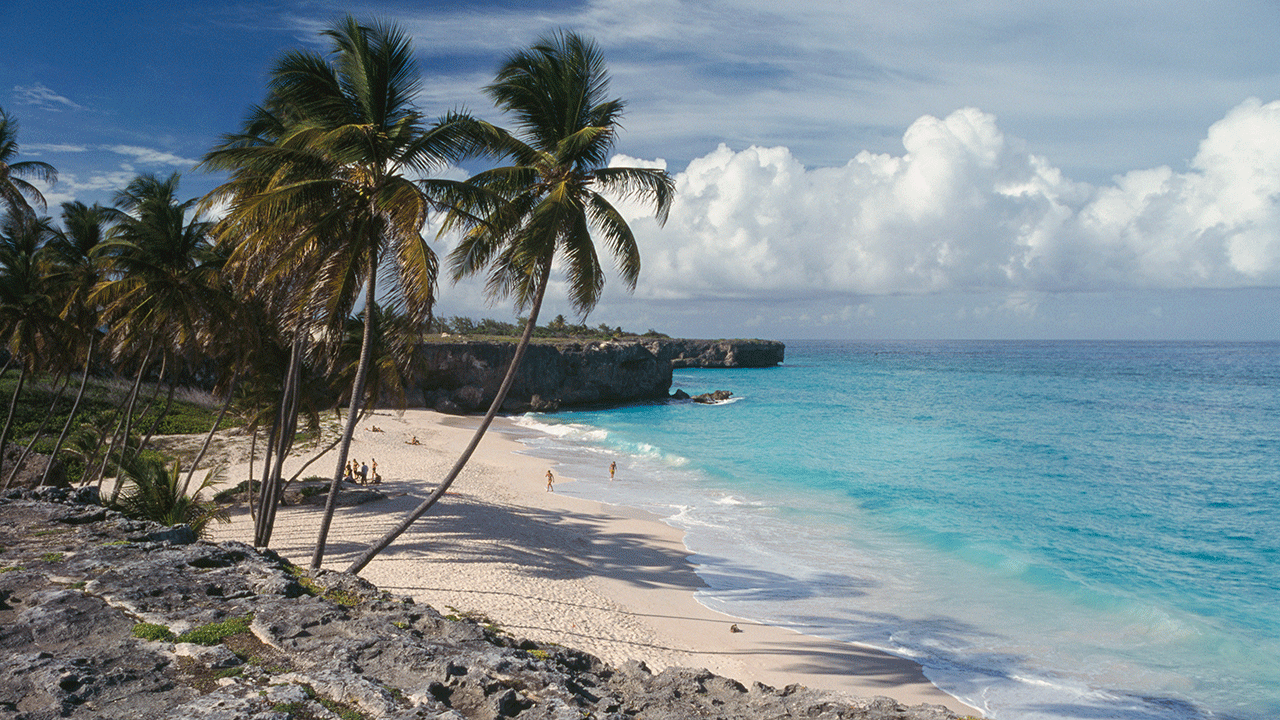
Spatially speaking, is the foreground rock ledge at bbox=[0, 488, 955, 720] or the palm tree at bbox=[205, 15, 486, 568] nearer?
the foreground rock ledge at bbox=[0, 488, 955, 720]

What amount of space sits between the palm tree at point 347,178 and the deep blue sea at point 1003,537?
384 inches

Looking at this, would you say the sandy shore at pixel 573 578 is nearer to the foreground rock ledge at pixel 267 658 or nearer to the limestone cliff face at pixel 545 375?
the foreground rock ledge at pixel 267 658

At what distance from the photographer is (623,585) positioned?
15.8m

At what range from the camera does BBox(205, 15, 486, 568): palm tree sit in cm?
980

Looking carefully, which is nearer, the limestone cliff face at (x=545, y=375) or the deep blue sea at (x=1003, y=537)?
the deep blue sea at (x=1003, y=537)

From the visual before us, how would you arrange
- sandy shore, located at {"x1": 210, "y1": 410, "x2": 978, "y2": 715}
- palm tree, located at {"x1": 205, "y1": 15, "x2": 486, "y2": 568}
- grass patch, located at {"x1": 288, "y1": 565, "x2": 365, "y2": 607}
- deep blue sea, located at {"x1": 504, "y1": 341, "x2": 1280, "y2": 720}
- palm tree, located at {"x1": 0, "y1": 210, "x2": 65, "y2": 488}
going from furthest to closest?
palm tree, located at {"x1": 0, "y1": 210, "x2": 65, "y2": 488} → deep blue sea, located at {"x1": 504, "y1": 341, "x2": 1280, "y2": 720} → sandy shore, located at {"x1": 210, "y1": 410, "x2": 978, "y2": 715} → palm tree, located at {"x1": 205, "y1": 15, "x2": 486, "y2": 568} → grass patch, located at {"x1": 288, "y1": 565, "x2": 365, "y2": 607}

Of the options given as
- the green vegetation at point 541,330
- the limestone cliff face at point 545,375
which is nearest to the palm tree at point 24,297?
the limestone cliff face at point 545,375

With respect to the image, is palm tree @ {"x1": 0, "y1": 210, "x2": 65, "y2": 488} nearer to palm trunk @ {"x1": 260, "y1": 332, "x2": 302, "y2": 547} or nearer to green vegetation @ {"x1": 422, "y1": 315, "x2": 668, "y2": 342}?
palm trunk @ {"x1": 260, "y1": 332, "x2": 302, "y2": 547}

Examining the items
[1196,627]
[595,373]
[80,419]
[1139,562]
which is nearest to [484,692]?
[1196,627]

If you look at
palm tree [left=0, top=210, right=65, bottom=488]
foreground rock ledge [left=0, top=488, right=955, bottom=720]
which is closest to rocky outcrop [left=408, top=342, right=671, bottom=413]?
palm tree [left=0, top=210, right=65, bottom=488]

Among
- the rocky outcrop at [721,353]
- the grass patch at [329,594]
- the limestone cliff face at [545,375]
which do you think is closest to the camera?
the grass patch at [329,594]

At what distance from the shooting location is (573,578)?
1577cm

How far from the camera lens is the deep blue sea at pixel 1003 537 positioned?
12.9 meters

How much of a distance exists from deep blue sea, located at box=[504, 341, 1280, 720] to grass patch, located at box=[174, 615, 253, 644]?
10874mm
